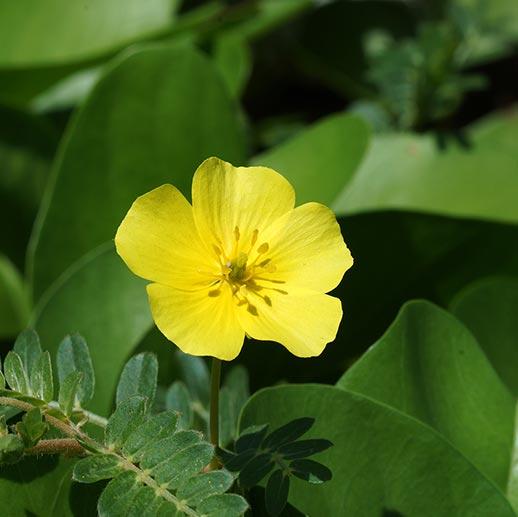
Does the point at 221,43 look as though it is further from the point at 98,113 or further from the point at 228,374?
the point at 228,374

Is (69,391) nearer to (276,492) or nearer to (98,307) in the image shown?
(276,492)

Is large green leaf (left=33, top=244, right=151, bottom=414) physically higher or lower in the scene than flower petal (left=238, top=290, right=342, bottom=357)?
lower

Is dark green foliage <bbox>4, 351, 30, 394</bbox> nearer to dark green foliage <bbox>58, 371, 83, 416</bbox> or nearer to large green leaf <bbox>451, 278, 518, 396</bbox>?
dark green foliage <bbox>58, 371, 83, 416</bbox>

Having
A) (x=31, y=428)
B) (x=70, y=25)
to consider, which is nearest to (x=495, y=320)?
(x=31, y=428)

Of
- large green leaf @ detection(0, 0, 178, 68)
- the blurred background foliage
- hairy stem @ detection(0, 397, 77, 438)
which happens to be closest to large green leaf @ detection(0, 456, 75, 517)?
the blurred background foliage

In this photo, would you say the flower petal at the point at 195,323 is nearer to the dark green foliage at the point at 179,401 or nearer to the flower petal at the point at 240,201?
the flower petal at the point at 240,201

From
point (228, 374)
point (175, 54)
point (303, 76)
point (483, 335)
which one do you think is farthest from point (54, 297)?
point (303, 76)
